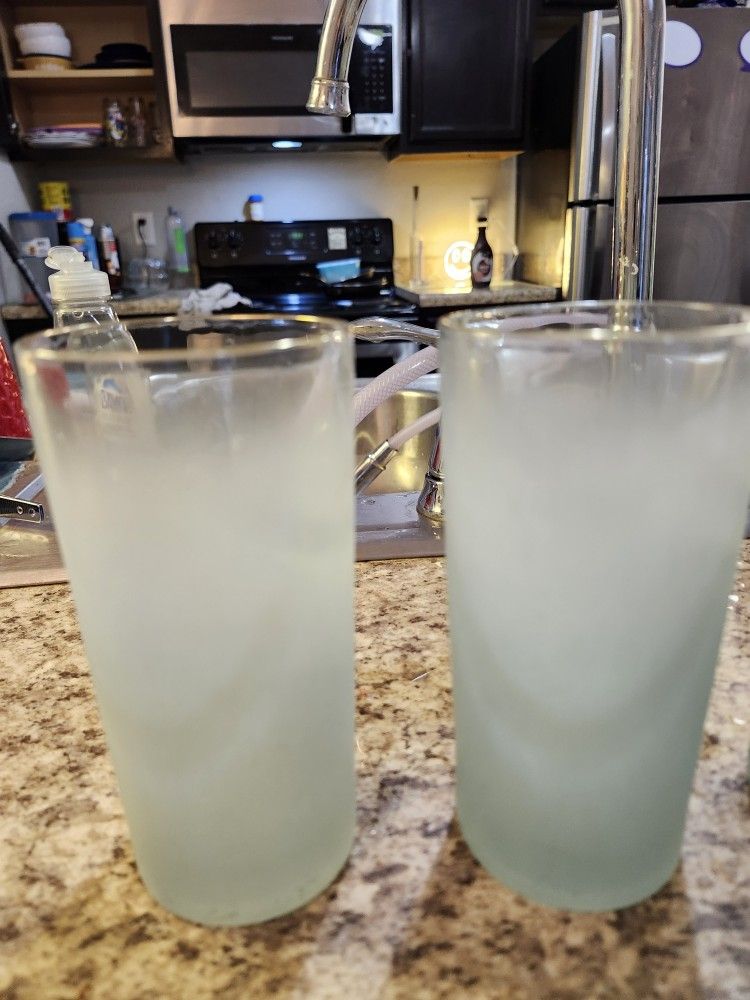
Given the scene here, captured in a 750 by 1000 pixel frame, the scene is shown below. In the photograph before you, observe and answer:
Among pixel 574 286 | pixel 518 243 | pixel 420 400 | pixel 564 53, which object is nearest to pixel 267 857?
pixel 420 400

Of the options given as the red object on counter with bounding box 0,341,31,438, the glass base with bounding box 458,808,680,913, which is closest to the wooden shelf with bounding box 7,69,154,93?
the red object on counter with bounding box 0,341,31,438

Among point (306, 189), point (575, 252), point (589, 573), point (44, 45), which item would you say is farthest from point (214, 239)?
point (589, 573)

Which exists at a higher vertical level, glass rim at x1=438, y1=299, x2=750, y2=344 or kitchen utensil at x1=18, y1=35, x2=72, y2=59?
kitchen utensil at x1=18, y1=35, x2=72, y2=59

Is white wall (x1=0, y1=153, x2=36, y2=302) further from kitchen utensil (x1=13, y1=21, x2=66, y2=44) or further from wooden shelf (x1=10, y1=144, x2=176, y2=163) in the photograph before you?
kitchen utensil (x1=13, y1=21, x2=66, y2=44)

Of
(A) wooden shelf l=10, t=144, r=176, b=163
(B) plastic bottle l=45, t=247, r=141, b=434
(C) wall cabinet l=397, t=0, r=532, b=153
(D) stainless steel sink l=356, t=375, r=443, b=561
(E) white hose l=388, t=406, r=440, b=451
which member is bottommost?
(D) stainless steel sink l=356, t=375, r=443, b=561

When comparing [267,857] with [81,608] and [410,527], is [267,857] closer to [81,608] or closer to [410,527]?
[81,608]

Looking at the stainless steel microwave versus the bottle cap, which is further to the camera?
the stainless steel microwave

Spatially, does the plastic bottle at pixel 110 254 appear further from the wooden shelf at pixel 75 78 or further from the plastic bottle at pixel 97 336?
the plastic bottle at pixel 97 336
